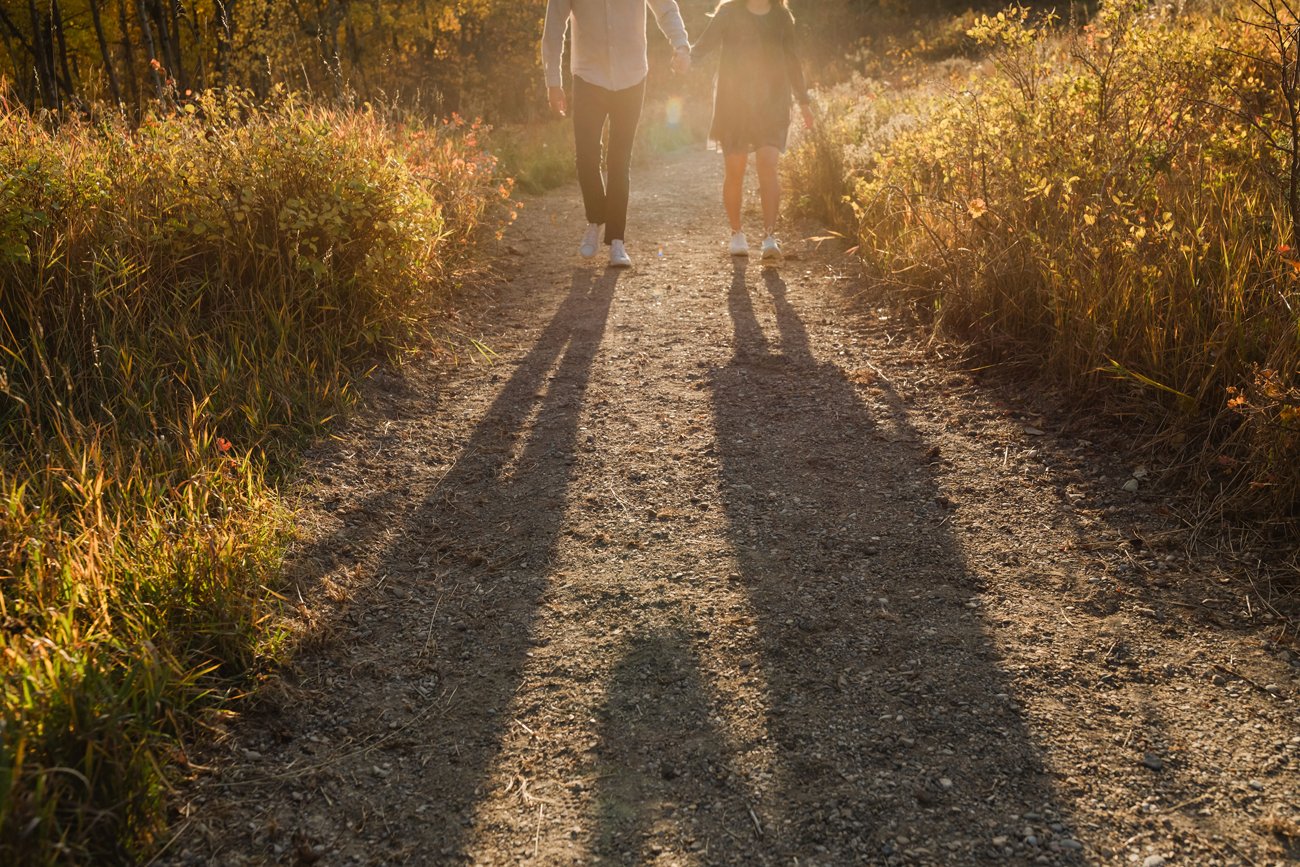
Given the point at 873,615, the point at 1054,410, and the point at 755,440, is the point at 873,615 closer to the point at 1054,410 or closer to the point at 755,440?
the point at 755,440

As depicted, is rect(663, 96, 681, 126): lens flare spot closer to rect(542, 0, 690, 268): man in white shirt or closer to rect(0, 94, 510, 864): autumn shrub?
rect(542, 0, 690, 268): man in white shirt

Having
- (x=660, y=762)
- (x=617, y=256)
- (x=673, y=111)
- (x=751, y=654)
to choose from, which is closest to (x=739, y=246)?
(x=617, y=256)

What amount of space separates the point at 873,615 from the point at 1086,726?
64 cm

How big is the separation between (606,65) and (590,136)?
0.46 metres

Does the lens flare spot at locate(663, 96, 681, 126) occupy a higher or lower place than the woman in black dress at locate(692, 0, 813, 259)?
higher

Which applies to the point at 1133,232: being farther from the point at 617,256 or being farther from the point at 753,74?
the point at 617,256

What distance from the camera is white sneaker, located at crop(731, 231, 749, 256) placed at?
268 inches

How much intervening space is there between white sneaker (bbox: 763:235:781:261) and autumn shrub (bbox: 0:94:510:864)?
83.3 inches

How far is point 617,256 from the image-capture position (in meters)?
6.66

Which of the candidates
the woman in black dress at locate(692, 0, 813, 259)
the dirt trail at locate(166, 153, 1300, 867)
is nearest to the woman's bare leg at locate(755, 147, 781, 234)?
the woman in black dress at locate(692, 0, 813, 259)

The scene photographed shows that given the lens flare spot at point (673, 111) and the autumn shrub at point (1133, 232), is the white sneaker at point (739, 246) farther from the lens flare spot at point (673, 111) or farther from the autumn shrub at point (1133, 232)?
the lens flare spot at point (673, 111)

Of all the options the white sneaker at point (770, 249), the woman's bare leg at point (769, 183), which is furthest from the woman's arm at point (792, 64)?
the white sneaker at point (770, 249)

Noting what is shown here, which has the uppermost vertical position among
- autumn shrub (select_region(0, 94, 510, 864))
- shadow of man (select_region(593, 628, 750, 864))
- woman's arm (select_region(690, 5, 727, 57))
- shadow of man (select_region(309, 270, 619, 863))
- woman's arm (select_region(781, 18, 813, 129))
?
woman's arm (select_region(690, 5, 727, 57))

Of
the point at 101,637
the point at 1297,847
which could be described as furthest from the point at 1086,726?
the point at 101,637
